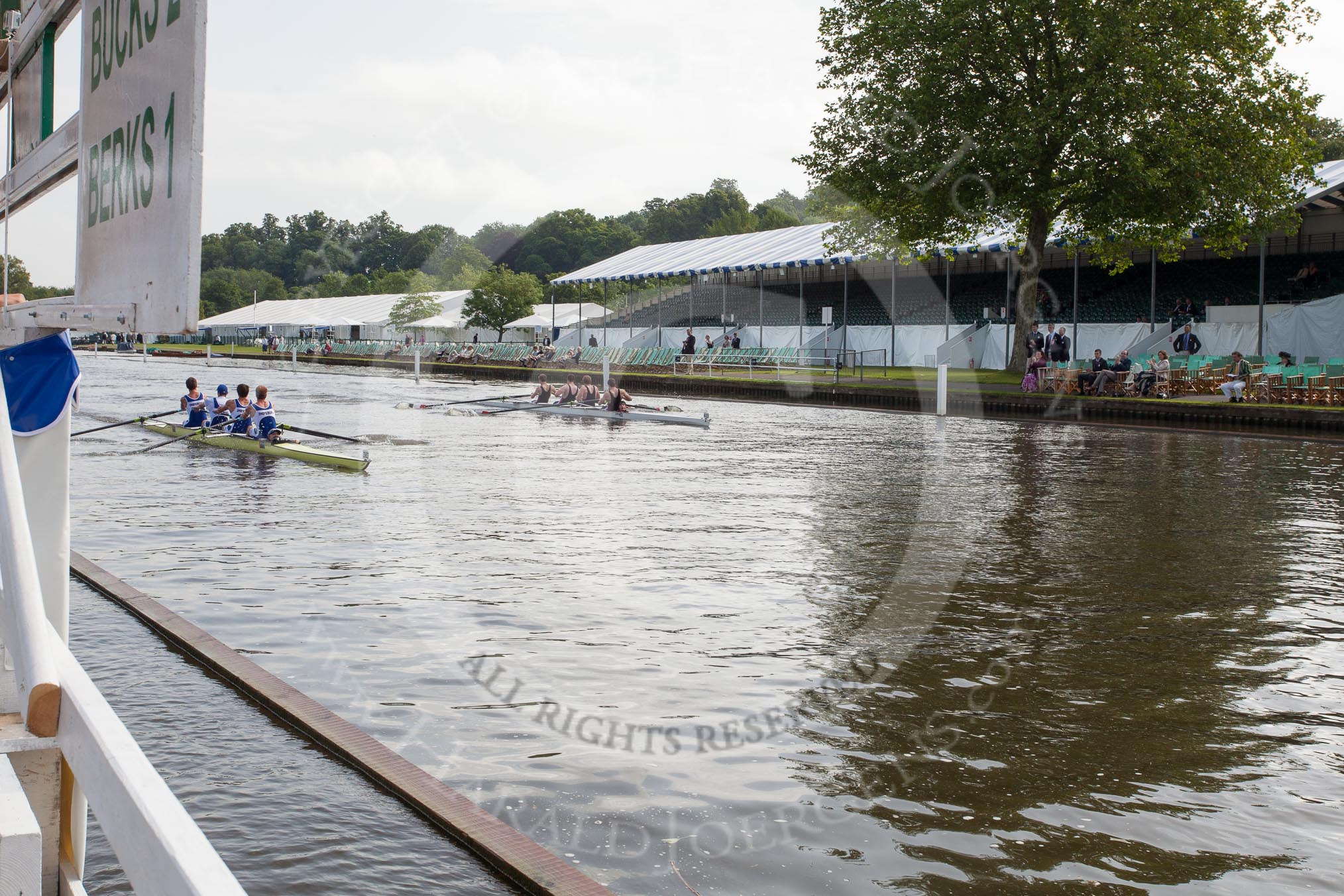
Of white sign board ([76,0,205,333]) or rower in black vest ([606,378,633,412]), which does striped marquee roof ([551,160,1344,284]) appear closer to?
rower in black vest ([606,378,633,412])

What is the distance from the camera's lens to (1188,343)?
3328 cm

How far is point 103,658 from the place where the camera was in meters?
7.20

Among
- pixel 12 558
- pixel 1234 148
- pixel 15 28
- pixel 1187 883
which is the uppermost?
pixel 1234 148

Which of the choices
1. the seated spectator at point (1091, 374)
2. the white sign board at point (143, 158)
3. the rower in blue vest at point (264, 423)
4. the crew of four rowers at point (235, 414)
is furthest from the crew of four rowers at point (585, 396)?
the white sign board at point (143, 158)

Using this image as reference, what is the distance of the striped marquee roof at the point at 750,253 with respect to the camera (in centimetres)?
3959

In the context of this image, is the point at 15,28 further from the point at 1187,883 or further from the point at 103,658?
the point at 1187,883

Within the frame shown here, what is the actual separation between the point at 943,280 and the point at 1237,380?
23480 millimetres

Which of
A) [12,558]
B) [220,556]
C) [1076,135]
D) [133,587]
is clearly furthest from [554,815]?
[1076,135]

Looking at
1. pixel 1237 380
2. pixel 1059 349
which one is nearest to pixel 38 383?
pixel 1237 380

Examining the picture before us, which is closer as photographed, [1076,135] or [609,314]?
[1076,135]

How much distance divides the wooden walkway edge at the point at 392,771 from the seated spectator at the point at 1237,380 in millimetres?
25232

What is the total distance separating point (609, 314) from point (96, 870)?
213 ft

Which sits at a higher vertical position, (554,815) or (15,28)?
(15,28)

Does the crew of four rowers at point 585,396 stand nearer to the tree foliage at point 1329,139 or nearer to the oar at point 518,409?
the oar at point 518,409
